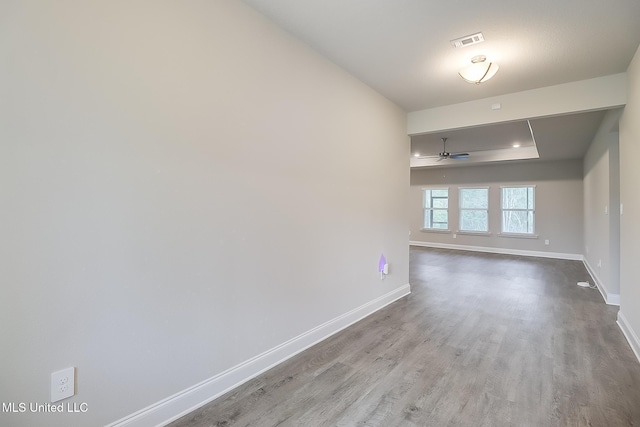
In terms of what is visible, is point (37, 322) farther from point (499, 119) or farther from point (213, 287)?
point (499, 119)

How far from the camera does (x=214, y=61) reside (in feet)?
6.51

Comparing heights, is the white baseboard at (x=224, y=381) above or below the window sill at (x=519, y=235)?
below

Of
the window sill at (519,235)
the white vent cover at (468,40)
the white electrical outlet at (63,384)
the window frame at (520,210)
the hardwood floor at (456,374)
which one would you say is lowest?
the hardwood floor at (456,374)

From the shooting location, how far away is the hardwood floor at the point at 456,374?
187cm

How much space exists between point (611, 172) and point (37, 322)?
5.79 m

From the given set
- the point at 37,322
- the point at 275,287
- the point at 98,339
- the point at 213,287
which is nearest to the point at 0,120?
the point at 37,322

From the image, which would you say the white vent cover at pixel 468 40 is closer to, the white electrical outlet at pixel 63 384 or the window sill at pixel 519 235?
the white electrical outlet at pixel 63 384

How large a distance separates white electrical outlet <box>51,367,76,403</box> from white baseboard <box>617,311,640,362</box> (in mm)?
3907

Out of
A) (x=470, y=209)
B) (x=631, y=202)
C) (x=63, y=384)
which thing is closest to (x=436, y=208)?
(x=470, y=209)

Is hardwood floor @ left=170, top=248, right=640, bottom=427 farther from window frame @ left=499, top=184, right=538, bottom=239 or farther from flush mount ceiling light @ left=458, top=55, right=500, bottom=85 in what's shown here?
window frame @ left=499, top=184, right=538, bottom=239

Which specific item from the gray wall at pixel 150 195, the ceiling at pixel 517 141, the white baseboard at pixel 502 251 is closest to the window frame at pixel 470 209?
the white baseboard at pixel 502 251

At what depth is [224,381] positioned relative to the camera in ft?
6.81

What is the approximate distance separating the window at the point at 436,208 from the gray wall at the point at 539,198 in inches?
6.5

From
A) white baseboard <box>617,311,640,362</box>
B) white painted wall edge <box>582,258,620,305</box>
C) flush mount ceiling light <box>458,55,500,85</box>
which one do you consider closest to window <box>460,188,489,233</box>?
white painted wall edge <box>582,258,620,305</box>
